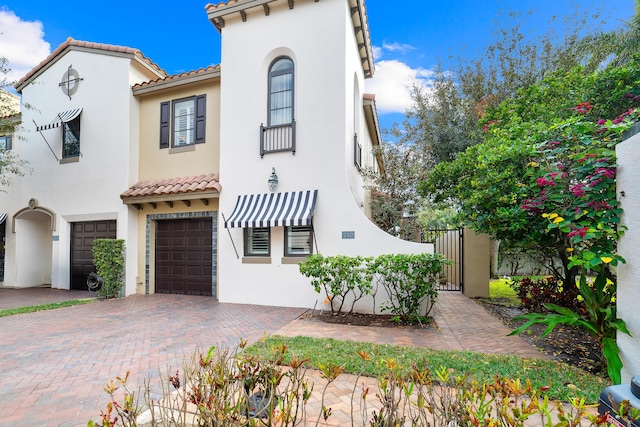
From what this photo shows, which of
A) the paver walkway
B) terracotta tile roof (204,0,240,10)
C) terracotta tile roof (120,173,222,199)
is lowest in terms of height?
the paver walkway

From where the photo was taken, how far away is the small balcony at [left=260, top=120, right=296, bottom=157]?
35.0ft

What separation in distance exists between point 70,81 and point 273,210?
11.4 m

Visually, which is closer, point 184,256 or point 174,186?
point 174,186

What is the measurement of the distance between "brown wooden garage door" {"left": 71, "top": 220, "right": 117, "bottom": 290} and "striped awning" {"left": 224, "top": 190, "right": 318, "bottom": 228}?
721cm

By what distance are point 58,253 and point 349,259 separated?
1322 cm

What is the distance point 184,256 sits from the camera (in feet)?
41.0

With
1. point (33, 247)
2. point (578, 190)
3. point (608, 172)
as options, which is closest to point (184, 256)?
point (33, 247)

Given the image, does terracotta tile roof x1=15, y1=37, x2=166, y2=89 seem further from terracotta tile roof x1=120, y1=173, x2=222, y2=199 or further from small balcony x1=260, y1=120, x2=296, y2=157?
small balcony x1=260, y1=120, x2=296, y2=157

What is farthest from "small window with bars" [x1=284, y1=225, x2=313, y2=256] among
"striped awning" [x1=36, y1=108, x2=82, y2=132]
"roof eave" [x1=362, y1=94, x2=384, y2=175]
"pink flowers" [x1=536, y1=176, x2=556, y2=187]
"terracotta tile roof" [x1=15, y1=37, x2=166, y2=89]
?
"striped awning" [x1=36, y1=108, x2=82, y2=132]

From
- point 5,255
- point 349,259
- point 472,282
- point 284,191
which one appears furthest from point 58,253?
point 472,282

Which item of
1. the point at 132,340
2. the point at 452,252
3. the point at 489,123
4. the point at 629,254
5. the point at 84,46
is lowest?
the point at 132,340

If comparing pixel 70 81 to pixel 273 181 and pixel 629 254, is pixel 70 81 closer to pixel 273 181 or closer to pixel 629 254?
pixel 273 181

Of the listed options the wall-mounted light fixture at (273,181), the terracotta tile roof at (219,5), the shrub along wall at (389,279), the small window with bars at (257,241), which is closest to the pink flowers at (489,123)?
the shrub along wall at (389,279)

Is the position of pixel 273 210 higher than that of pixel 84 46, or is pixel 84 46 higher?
pixel 84 46
